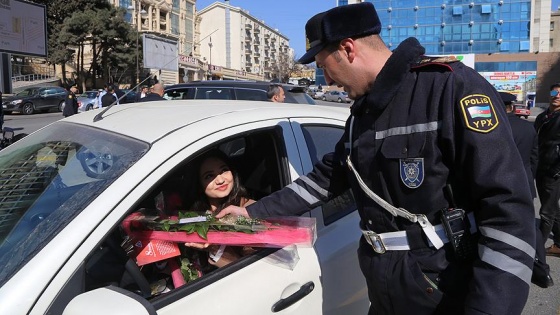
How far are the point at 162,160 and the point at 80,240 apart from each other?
39 centimetres

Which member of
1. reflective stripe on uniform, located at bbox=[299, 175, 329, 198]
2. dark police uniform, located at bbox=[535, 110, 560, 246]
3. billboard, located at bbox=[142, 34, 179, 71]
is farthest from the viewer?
billboard, located at bbox=[142, 34, 179, 71]

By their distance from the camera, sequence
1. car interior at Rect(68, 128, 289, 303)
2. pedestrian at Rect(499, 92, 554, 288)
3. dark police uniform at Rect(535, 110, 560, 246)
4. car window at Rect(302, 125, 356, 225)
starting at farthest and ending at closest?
1. dark police uniform at Rect(535, 110, 560, 246)
2. pedestrian at Rect(499, 92, 554, 288)
3. car window at Rect(302, 125, 356, 225)
4. car interior at Rect(68, 128, 289, 303)

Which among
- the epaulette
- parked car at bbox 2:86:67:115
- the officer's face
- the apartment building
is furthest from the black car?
the apartment building

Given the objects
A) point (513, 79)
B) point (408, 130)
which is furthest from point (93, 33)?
point (513, 79)

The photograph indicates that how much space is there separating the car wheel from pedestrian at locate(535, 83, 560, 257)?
2349 cm

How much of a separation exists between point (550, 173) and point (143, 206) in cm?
436

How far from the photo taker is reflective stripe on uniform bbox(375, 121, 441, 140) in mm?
1425

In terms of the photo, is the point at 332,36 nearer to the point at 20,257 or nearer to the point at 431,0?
the point at 20,257

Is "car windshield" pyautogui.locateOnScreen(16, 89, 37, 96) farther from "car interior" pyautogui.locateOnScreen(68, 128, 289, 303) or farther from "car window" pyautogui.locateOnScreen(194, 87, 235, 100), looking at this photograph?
"car interior" pyautogui.locateOnScreen(68, 128, 289, 303)

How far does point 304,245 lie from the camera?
1918 millimetres

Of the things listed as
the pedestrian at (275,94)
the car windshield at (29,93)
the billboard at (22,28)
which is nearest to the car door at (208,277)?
the pedestrian at (275,94)

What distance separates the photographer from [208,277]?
169 cm

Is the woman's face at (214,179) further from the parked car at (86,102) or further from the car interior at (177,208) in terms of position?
the parked car at (86,102)

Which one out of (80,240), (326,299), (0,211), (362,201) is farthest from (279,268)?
(0,211)
